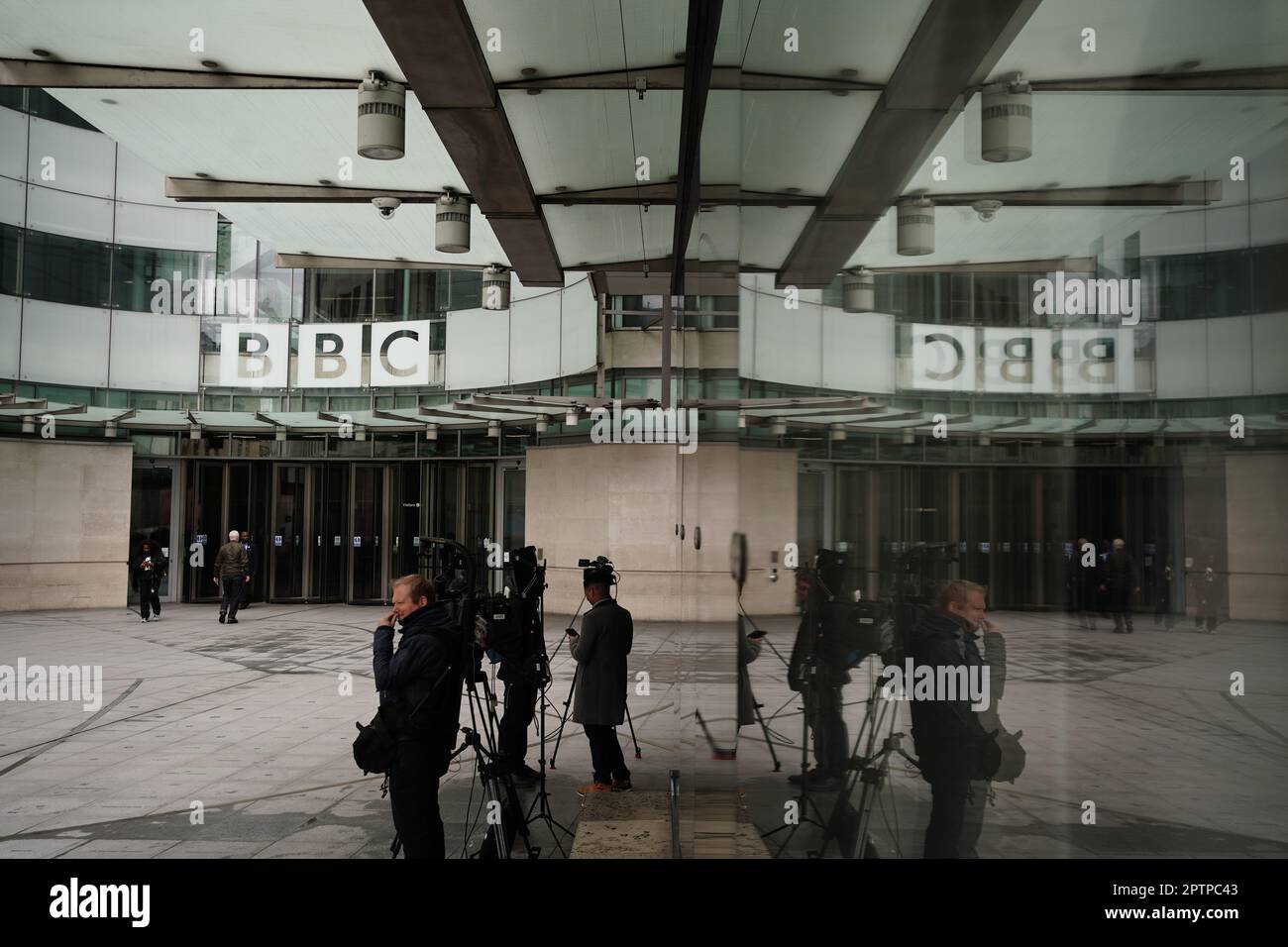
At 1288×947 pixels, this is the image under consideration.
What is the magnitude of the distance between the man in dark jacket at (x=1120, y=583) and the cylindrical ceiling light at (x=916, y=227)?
66cm

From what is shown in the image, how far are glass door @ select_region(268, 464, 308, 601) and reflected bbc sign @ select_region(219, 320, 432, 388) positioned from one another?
7.25 feet

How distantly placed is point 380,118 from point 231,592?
13108 mm

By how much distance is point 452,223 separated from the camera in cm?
998

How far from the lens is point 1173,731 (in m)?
1.55

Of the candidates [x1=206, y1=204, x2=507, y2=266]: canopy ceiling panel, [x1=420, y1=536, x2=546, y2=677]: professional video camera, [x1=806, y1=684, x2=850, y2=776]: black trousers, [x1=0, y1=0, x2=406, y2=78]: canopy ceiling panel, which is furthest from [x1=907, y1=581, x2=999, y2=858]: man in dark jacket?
[x1=206, y1=204, x2=507, y2=266]: canopy ceiling panel

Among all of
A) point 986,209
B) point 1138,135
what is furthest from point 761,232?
point 1138,135

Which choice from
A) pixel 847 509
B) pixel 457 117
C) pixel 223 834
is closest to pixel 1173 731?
pixel 847 509

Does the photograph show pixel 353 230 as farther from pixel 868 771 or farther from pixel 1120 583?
pixel 1120 583

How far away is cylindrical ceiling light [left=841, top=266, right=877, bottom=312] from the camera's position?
1.92 meters

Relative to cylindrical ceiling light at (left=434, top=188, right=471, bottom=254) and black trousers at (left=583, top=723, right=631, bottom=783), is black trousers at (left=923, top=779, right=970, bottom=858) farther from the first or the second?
cylindrical ceiling light at (left=434, top=188, right=471, bottom=254)

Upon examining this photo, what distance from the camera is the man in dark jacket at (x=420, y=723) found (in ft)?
14.6

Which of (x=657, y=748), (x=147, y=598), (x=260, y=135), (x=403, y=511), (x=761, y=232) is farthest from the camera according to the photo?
(x=403, y=511)

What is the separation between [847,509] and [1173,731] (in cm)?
68

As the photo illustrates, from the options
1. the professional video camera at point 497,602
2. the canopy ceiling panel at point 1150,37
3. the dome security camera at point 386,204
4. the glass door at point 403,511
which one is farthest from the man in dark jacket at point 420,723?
the glass door at point 403,511
